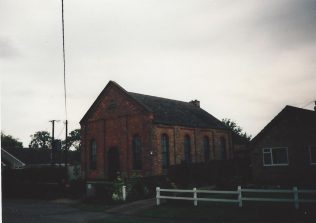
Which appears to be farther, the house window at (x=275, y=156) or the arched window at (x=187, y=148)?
the arched window at (x=187, y=148)

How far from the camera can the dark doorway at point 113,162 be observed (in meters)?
28.2

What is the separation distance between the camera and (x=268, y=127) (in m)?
25.2

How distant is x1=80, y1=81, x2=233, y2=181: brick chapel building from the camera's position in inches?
1037

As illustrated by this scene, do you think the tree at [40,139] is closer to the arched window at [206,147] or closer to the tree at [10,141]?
the tree at [10,141]

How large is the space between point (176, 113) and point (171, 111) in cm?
59

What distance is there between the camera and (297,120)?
2373cm

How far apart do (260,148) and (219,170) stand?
4.51m

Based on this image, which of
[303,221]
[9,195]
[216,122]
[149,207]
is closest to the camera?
[303,221]

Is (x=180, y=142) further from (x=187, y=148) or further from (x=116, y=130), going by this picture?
(x=116, y=130)

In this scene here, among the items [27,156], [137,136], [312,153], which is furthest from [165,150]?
[27,156]

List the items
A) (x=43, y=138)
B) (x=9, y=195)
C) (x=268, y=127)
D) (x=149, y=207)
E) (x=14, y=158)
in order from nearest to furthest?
(x=149, y=207), (x=268, y=127), (x=9, y=195), (x=14, y=158), (x=43, y=138)

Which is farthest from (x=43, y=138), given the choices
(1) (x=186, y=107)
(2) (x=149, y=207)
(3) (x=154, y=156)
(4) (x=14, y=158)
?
(2) (x=149, y=207)

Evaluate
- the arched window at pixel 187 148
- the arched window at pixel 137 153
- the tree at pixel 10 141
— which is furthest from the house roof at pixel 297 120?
the tree at pixel 10 141

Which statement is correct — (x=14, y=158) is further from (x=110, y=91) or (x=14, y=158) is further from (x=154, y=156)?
(x=154, y=156)
